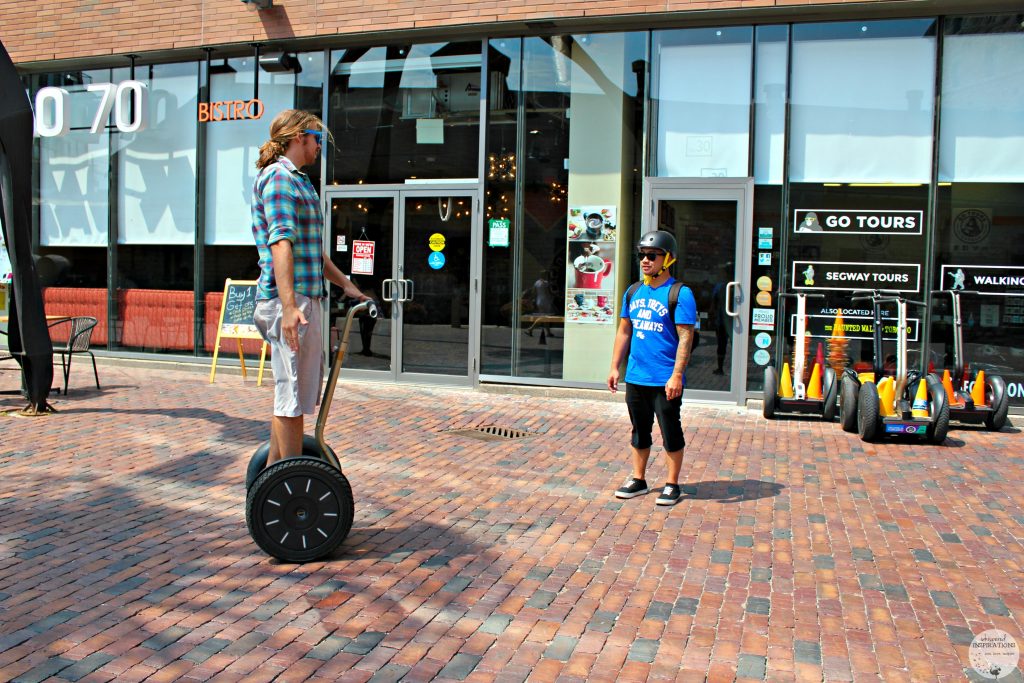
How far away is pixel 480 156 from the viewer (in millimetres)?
11086

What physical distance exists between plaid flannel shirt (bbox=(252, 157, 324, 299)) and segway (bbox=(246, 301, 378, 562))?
0.31 m

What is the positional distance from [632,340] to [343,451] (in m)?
2.62

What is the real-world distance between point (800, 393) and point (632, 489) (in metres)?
4.00

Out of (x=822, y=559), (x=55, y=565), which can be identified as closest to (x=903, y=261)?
(x=822, y=559)

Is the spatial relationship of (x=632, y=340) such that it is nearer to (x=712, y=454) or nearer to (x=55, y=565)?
(x=712, y=454)

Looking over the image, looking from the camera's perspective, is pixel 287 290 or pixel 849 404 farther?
pixel 849 404

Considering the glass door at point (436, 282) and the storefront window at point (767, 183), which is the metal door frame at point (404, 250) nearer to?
the glass door at point (436, 282)

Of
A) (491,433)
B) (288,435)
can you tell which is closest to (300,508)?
(288,435)

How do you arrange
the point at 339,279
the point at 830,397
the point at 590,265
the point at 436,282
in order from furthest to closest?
the point at 436,282 → the point at 590,265 → the point at 830,397 → the point at 339,279

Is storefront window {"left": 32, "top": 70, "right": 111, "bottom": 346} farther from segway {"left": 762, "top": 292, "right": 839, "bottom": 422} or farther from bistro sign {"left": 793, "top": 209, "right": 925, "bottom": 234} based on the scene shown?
bistro sign {"left": 793, "top": 209, "right": 925, "bottom": 234}

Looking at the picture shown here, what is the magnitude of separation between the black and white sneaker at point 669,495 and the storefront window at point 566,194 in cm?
495

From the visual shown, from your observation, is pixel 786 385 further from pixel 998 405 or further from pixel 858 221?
pixel 858 221

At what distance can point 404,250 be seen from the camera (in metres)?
11.4

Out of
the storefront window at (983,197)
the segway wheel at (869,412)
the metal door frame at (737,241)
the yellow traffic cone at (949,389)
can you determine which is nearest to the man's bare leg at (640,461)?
the segway wheel at (869,412)
